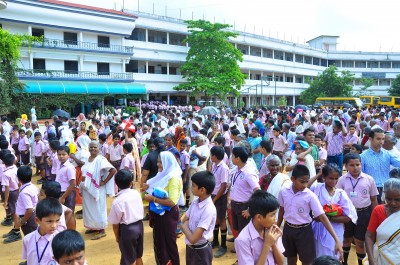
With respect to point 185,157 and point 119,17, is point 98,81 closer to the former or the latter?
point 119,17

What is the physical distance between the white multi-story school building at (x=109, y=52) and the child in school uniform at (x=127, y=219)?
69.4 feet

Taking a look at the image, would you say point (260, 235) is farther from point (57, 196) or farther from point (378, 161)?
point (378, 161)

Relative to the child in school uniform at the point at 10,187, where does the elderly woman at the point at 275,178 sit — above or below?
above

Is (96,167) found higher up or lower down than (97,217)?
higher up

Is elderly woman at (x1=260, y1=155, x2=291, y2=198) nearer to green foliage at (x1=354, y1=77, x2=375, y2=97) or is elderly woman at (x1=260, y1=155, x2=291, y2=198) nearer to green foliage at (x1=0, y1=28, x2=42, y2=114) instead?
green foliage at (x1=0, y1=28, x2=42, y2=114)

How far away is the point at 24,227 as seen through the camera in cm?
450

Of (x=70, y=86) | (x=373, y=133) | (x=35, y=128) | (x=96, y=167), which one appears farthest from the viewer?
(x=70, y=86)

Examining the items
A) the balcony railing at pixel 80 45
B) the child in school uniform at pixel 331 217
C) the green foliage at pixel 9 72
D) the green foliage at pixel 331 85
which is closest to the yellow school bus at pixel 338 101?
the green foliage at pixel 331 85

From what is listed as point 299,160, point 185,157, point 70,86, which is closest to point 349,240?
point 299,160

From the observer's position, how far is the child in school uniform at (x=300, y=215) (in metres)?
3.43

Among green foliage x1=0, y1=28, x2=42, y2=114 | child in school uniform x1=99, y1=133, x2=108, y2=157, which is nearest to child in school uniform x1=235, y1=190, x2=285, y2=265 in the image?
child in school uniform x1=99, y1=133, x2=108, y2=157

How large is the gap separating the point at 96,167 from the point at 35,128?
247 inches

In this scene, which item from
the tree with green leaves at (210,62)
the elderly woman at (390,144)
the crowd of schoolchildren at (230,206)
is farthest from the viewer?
the tree with green leaves at (210,62)

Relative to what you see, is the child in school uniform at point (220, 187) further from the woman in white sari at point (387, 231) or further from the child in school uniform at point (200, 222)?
the woman in white sari at point (387, 231)
